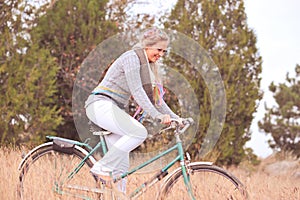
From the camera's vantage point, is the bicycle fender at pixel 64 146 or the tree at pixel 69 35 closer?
the bicycle fender at pixel 64 146

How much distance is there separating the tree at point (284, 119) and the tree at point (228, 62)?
3.67 m

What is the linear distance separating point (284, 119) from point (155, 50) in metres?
10.8

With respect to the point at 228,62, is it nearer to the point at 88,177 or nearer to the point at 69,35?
the point at 69,35

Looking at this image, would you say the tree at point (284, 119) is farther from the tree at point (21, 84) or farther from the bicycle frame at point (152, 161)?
the bicycle frame at point (152, 161)

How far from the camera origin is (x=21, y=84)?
916 cm

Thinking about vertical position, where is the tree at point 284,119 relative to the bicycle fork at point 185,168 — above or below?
above

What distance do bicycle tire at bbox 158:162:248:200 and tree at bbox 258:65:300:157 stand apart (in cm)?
946

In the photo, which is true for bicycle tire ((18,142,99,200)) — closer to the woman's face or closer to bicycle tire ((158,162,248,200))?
bicycle tire ((158,162,248,200))

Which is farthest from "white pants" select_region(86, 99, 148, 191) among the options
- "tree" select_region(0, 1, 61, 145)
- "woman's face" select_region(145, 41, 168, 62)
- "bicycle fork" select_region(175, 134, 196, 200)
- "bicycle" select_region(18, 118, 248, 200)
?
"tree" select_region(0, 1, 61, 145)

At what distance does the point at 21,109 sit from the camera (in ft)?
29.7

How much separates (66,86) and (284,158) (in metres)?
6.61

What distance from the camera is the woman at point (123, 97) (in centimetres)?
382

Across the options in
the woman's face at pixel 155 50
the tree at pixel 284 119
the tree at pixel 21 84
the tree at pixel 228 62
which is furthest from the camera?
the tree at pixel 284 119

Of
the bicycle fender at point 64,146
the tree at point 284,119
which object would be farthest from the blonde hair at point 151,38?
the tree at point 284,119
